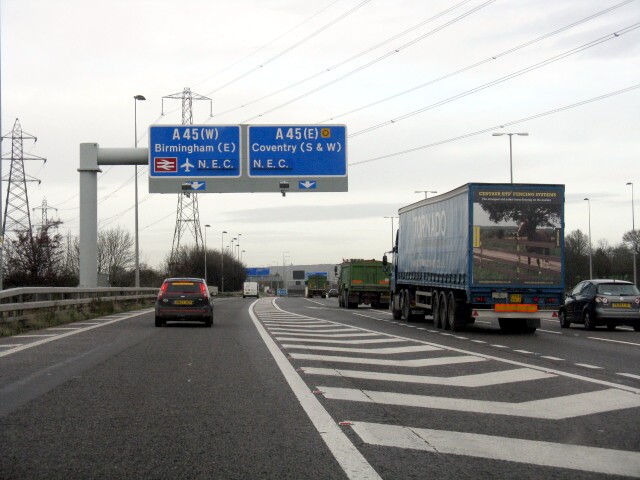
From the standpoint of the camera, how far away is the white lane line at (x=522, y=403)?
29.3ft

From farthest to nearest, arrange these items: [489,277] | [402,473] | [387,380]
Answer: [489,277], [387,380], [402,473]

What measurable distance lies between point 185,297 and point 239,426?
16869 millimetres

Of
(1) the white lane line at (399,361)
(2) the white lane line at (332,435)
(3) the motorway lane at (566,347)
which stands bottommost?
(3) the motorway lane at (566,347)

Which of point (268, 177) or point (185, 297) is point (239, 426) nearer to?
point (185, 297)

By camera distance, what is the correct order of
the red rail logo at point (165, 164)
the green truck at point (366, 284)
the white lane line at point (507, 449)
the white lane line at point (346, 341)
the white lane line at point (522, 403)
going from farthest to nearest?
1. the green truck at point (366, 284)
2. the red rail logo at point (165, 164)
3. the white lane line at point (346, 341)
4. the white lane line at point (522, 403)
5. the white lane line at point (507, 449)

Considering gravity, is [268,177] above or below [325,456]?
above

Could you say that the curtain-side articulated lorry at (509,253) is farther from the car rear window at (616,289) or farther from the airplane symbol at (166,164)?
the airplane symbol at (166,164)

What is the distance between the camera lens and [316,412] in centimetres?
872

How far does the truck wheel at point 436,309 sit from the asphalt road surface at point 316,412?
8283 mm

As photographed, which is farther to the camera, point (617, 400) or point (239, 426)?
point (617, 400)

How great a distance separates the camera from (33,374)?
11977 millimetres

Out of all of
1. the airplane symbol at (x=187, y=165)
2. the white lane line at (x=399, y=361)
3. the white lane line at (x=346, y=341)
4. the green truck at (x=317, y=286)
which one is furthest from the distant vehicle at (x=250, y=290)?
the white lane line at (x=399, y=361)

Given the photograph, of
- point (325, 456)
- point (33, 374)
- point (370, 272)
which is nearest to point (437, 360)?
point (33, 374)

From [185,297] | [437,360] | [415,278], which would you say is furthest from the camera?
[415,278]
